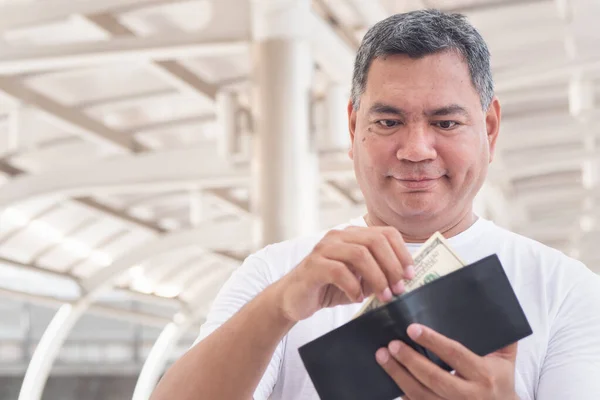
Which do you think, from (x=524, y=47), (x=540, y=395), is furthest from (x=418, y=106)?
(x=524, y=47)

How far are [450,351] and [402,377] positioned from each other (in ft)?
0.34

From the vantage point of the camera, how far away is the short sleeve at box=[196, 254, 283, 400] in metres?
2.07

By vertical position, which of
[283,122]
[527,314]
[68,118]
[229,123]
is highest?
[68,118]

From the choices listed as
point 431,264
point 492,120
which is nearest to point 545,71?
point 492,120

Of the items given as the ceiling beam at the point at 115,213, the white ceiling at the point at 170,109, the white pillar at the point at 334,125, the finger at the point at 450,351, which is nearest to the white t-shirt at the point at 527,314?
the finger at the point at 450,351

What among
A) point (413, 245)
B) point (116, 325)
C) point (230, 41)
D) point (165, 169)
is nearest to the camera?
point (413, 245)

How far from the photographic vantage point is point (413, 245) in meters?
2.13

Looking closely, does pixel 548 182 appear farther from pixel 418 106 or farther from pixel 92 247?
pixel 418 106

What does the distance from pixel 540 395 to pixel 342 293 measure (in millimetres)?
452

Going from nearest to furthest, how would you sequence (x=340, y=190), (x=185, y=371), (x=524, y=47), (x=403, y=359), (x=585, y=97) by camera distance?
(x=403, y=359) → (x=185, y=371) → (x=524, y=47) → (x=585, y=97) → (x=340, y=190)

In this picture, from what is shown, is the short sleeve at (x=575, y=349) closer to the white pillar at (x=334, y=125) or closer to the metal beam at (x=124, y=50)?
the white pillar at (x=334, y=125)

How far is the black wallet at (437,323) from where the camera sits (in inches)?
69.7

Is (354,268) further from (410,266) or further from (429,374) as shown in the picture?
(429,374)

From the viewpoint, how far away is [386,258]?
1759mm
